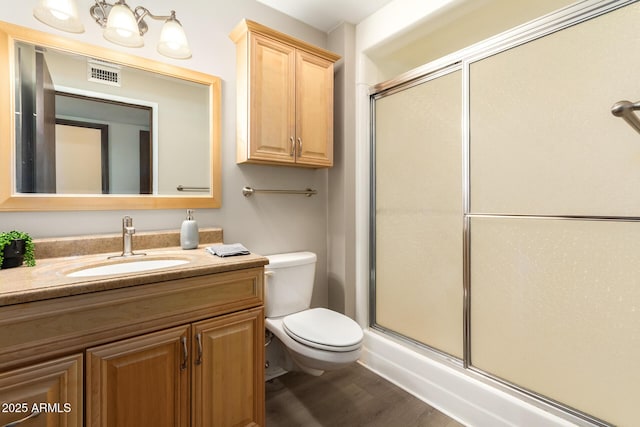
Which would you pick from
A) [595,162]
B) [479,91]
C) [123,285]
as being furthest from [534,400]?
[123,285]

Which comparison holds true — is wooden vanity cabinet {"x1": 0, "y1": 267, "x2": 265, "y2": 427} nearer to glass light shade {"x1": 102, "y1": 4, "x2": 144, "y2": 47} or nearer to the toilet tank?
the toilet tank

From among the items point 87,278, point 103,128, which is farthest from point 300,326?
point 103,128

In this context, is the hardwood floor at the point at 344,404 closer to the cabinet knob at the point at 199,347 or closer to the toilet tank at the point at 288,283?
the toilet tank at the point at 288,283

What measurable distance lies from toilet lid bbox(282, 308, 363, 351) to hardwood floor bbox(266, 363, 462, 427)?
1.47 ft

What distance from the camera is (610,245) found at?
1.19 m

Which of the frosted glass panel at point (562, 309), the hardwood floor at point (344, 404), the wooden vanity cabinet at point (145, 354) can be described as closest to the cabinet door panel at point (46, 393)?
the wooden vanity cabinet at point (145, 354)

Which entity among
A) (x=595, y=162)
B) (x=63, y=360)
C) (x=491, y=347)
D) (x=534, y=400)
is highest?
(x=595, y=162)

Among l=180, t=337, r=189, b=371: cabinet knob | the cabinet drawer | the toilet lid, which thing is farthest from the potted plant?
the toilet lid

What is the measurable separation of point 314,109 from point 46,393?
176 cm

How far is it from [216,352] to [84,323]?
0.48 metres

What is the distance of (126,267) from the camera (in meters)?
1.35

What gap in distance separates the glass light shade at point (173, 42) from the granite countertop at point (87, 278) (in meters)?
0.98

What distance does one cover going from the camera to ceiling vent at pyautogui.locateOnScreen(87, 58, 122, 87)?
1.40 m

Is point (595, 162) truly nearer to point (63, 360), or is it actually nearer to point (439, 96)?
point (439, 96)
